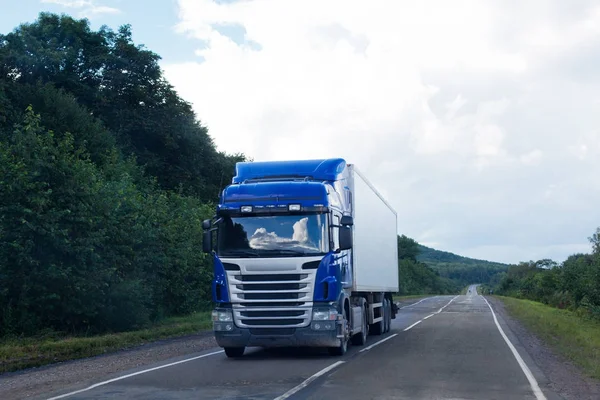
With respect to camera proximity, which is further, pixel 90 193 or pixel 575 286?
pixel 575 286

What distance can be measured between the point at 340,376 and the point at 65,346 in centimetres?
880

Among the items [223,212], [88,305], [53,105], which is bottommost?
[88,305]

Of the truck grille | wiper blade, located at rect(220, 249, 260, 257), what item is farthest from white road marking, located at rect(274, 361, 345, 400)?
wiper blade, located at rect(220, 249, 260, 257)

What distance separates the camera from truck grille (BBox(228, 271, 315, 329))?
1538 cm

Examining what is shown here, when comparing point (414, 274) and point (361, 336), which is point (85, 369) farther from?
point (414, 274)

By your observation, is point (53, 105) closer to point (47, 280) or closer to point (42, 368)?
point (47, 280)

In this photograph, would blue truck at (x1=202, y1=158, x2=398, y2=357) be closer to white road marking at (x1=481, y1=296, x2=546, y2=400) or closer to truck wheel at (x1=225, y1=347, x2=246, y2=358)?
truck wheel at (x1=225, y1=347, x2=246, y2=358)

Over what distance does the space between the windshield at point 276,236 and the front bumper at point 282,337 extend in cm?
165

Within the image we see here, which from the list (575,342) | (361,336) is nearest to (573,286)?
(575,342)

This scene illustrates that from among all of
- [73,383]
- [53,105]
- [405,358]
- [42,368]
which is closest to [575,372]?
[405,358]

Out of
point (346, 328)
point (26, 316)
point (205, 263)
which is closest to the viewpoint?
point (346, 328)

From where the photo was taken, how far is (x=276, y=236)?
1552cm

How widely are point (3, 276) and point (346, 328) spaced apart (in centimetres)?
918

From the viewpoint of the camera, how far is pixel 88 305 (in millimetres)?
21672
